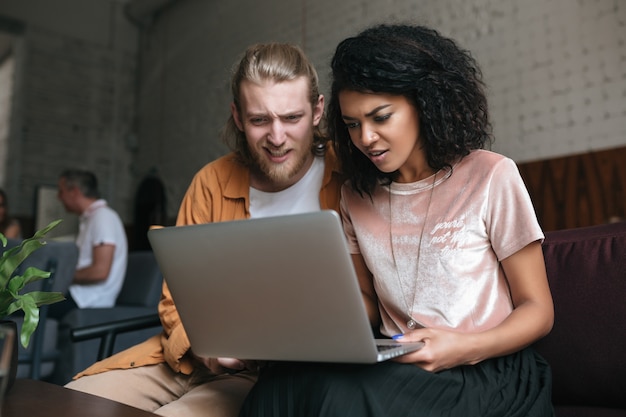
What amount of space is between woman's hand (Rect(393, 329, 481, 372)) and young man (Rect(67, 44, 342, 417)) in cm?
57

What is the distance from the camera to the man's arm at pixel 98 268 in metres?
3.95

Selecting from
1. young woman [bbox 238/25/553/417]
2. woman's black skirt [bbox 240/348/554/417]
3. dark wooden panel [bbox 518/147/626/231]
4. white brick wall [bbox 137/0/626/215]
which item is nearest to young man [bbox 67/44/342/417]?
young woman [bbox 238/25/553/417]

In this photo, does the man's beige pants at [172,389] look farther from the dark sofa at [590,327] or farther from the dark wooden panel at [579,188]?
the dark wooden panel at [579,188]

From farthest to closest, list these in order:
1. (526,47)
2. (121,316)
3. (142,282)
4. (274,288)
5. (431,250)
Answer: (526,47) → (142,282) → (121,316) → (431,250) → (274,288)

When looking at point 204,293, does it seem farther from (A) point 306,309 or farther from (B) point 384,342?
(B) point 384,342

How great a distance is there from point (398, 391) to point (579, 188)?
347cm

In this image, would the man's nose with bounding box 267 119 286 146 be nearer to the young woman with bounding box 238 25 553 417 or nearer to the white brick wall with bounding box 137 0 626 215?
the young woman with bounding box 238 25 553 417

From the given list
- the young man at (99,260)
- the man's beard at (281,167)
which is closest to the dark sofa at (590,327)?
the man's beard at (281,167)

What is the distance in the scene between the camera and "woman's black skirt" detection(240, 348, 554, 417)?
1.07m

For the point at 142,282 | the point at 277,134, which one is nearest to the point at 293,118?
the point at 277,134

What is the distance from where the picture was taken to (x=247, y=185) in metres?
1.84

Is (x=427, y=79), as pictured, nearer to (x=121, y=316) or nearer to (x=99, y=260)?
(x=121, y=316)

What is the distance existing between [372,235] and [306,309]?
46cm

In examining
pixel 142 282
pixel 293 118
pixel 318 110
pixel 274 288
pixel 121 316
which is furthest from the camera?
pixel 142 282
